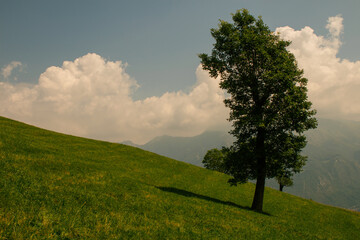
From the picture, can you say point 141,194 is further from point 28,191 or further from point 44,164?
point 44,164

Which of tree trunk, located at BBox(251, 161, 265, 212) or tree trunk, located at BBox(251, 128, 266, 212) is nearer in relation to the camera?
tree trunk, located at BBox(251, 128, 266, 212)

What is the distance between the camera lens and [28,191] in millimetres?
11961

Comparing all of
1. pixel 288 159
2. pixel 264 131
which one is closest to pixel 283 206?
pixel 288 159

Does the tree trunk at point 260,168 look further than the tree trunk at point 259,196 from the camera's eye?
No

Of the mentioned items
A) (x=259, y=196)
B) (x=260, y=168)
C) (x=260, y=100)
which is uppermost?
→ (x=260, y=100)

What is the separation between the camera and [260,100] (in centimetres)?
2606

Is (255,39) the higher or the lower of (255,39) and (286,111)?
the higher

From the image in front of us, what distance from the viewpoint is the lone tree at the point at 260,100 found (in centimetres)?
2447

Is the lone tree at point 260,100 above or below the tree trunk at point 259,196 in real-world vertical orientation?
above

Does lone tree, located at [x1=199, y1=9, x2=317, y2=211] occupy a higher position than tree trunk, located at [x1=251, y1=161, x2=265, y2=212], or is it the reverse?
lone tree, located at [x1=199, y1=9, x2=317, y2=211]

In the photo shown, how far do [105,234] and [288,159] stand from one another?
22.9 m

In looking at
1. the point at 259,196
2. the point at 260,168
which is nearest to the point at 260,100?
the point at 260,168

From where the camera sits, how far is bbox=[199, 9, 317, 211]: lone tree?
24.5 m

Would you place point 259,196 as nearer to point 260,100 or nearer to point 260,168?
point 260,168
